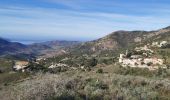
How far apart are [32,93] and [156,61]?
63019 millimetres

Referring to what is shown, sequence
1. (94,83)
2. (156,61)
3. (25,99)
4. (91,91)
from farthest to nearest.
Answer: (156,61)
(94,83)
(91,91)
(25,99)

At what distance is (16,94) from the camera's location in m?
11.7

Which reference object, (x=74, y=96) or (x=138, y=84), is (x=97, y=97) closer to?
(x=74, y=96)

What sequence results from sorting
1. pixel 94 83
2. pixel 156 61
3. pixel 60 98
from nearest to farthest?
pixel 60 98, pixel 94 83, pixel 156 61

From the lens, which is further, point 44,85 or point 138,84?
point 138,84

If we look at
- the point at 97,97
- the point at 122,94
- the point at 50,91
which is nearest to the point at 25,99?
the point at 50,91

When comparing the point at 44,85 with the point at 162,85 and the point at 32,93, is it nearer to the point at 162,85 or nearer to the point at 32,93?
the point at 32,93

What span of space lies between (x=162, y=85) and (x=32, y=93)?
24.4 feet

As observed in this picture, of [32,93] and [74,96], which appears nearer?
[32,93]

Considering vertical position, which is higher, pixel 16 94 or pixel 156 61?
pixel 16 94

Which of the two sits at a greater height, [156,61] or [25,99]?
[25,99]

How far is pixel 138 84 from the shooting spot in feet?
53.4

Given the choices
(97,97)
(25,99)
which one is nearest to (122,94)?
(97,97)

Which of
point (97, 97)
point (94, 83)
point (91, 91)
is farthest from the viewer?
point (94, 83)
